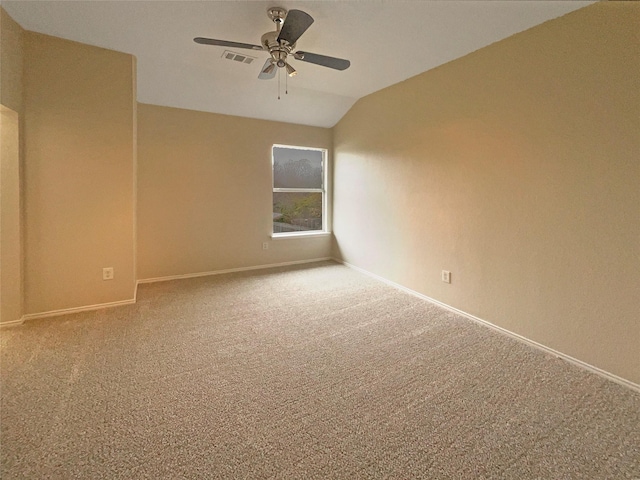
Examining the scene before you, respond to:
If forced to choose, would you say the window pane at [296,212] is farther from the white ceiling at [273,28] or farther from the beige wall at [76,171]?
the beige wall at [76,171]

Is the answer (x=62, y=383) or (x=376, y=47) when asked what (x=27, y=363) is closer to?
(x=62, y=383)

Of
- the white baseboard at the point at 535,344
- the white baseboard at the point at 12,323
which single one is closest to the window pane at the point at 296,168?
the white baseboard at the point at 535,344

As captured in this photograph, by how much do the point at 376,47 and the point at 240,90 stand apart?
1910 mm

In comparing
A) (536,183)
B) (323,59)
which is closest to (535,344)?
(536,183)

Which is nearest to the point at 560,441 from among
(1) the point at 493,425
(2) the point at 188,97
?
(1) the point at 493,425

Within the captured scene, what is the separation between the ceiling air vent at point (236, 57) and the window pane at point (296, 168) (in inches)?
69.2

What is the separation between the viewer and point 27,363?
2068 mm

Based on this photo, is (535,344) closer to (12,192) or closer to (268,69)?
(268,69)

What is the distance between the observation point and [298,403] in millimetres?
1720

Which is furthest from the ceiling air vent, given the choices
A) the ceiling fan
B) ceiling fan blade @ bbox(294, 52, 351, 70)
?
ceiling fan blade @ bbox(294, 52, 351, 70)

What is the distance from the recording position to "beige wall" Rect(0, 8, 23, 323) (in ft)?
8.09

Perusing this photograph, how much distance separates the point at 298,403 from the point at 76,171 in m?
2.96

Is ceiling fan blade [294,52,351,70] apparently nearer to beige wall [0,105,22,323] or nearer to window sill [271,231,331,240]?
beige wall [0,105,22,323]

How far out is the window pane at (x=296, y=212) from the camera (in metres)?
4.94
